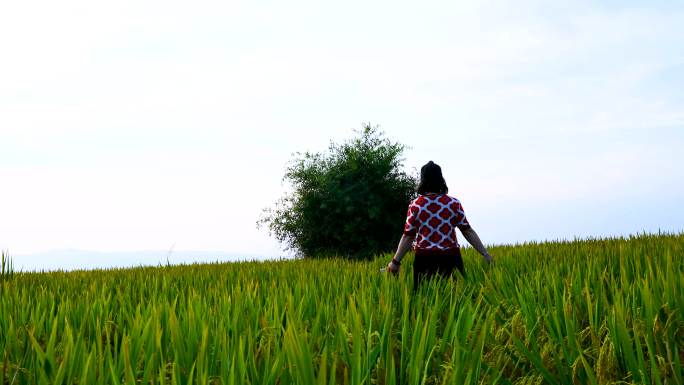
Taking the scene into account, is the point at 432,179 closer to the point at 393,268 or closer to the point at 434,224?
the point at 434,224

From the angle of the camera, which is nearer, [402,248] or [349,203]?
[402,248]

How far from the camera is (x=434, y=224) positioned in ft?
21.9

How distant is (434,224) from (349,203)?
1736cm

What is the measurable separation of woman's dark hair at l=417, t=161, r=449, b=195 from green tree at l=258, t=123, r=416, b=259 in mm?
16943

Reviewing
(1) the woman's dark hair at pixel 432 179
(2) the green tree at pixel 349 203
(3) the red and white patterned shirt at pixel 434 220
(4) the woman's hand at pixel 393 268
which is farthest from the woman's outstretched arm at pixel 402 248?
(2) the green tree at pixel 349 203

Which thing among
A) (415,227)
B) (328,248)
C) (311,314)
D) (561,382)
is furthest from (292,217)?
(561,382)

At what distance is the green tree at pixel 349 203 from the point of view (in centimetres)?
2422

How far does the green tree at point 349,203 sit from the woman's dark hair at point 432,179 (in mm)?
16943

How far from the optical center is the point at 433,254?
6.68m

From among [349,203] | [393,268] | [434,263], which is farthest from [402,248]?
[349,203]

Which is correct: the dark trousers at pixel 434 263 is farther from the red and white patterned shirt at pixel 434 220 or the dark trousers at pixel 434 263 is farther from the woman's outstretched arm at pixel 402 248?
the woman's outstretched arm at pixel 402 248

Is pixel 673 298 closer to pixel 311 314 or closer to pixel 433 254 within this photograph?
pixel 311 314

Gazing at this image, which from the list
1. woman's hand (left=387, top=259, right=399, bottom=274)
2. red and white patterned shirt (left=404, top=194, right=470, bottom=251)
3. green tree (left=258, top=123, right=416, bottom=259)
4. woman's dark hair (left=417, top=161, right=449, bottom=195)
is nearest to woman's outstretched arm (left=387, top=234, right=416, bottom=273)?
woman's hand (left=387, top=259, right=399, bottom=274)

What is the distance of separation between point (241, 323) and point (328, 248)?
2108 cm
